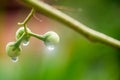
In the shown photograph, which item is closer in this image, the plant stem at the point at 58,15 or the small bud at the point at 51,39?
the plant stem at the point at 58,15

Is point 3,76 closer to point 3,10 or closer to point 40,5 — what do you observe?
point 3,10

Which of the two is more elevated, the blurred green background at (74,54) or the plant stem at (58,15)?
the plant stem at (58,15)

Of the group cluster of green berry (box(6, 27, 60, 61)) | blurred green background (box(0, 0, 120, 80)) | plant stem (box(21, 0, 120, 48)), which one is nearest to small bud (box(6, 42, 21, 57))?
cluster of green berry (box(6, 27, 60, 61))

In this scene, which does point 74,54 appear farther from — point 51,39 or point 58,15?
point 58,15

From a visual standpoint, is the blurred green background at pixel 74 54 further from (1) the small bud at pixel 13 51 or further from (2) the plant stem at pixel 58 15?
(2) the plant stem at pixel 58 15

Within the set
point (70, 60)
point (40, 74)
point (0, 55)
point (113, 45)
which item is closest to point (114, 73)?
point (70, 60)

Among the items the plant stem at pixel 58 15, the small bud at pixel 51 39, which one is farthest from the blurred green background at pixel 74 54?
the plant stem at pixel 58 15

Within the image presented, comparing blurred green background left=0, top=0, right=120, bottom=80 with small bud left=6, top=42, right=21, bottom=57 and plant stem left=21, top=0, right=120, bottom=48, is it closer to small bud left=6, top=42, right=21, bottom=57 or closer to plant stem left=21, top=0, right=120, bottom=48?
small bud left=6, top=42, right=21, bottom=57

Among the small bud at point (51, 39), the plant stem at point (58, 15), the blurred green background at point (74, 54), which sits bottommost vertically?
the blurred green background at point (74, 54)

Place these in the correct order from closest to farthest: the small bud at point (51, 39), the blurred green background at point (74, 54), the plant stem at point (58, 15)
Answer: the plant stem at point (58, 15) < the small bud at point (51, 39) < the blurred green background at point (74, 54)
